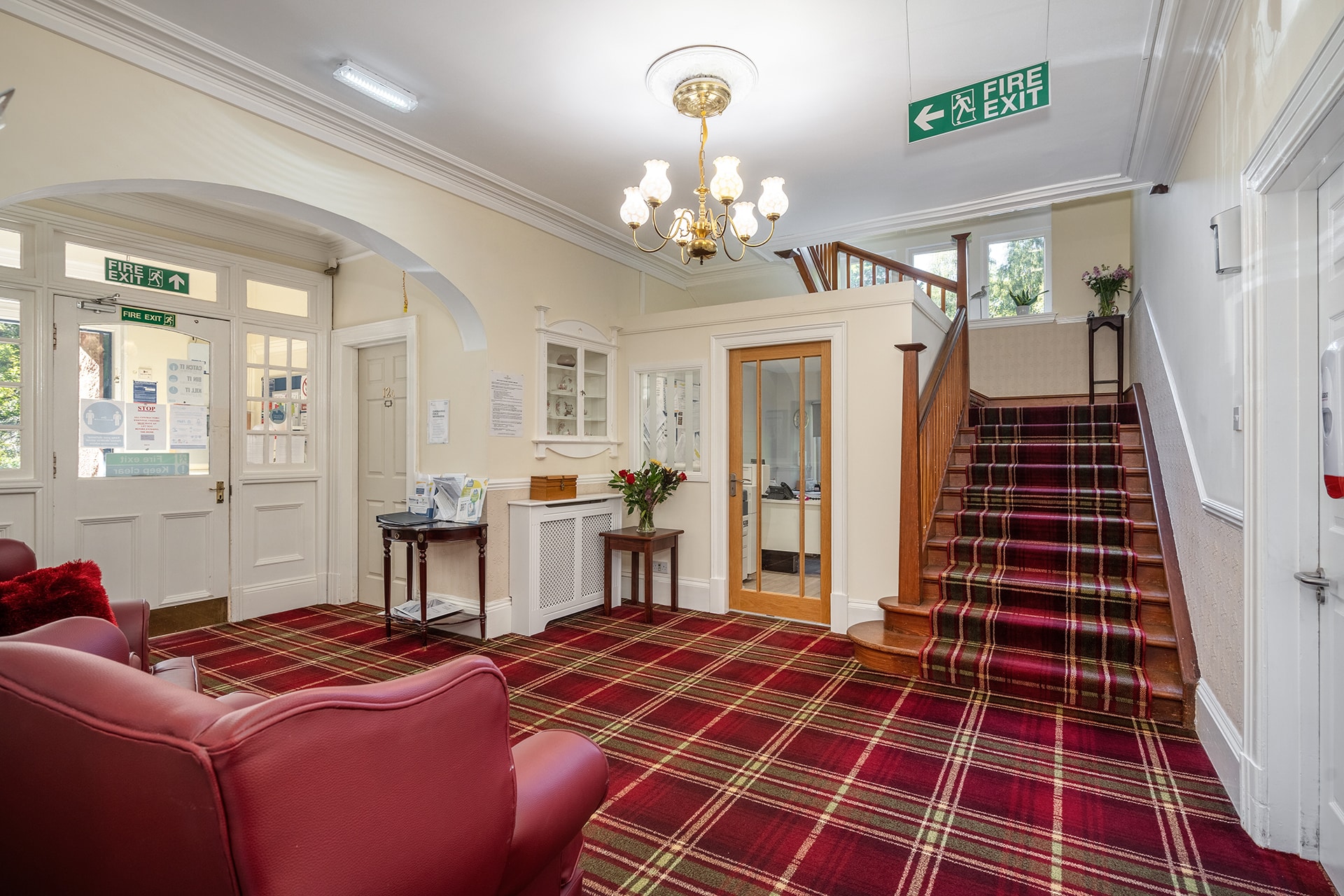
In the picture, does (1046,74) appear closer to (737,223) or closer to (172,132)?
(737,223)

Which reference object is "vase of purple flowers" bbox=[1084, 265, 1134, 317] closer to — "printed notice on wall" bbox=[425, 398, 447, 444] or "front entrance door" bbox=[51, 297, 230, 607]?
"printed notice on wall" bbox=[425, 398, 447, 444]

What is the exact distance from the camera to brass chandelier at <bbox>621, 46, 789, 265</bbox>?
302cm

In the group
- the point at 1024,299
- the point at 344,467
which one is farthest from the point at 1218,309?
the point at 344,467

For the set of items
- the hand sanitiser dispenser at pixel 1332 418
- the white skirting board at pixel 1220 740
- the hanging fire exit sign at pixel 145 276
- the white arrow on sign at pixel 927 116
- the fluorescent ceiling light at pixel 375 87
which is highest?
the fluorescent ceiling light at pixel 375 87

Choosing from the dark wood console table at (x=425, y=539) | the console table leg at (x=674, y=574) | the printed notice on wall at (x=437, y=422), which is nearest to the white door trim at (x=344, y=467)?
the printed notice on wall at (x=437, y=422)

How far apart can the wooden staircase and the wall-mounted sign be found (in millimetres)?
4915

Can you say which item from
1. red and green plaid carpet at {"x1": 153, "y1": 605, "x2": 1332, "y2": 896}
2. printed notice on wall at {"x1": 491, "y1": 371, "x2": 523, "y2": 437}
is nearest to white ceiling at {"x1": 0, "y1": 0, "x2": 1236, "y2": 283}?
printed notice on wall at {"x1": 491, "y1": 371, "x2": 523, "y2": 437}

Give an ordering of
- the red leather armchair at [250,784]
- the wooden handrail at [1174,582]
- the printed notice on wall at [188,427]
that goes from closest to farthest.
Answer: the red leather armchair at [250,784]
the wooden handrail at [1174,582]
the printed notice on wall at [188,427]

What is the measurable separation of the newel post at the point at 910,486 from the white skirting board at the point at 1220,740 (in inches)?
54.4

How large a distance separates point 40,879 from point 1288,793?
3027 millimetres

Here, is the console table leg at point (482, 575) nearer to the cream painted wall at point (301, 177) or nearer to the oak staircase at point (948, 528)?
the cream painted wall at point (301, 177)

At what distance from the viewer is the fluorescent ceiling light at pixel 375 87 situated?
3086 millimetres

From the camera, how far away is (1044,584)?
3.71m

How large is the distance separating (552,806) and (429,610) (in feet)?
12.1
